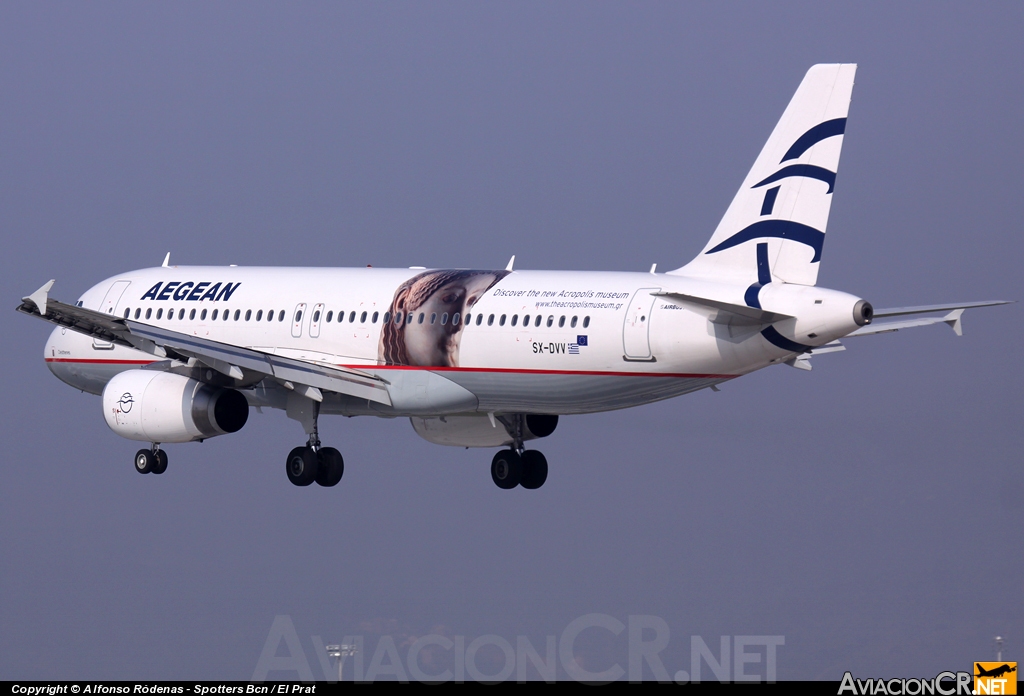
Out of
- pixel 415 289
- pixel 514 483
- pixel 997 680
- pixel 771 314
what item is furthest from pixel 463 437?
pixel 997 680

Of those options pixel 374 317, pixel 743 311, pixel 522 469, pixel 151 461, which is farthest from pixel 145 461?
pixel 743 311

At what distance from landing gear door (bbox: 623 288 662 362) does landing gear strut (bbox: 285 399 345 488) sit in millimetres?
9435

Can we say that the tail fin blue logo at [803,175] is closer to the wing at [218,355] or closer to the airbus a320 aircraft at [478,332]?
the airbus a320 aircraft at [478,332]

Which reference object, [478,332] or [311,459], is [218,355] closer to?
[311,459]

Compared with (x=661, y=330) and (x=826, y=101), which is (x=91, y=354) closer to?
(x=661, y=330)

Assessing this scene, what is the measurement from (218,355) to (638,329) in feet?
34.5

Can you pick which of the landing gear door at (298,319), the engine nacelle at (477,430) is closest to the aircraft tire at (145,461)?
the landing gear door at (298,319)

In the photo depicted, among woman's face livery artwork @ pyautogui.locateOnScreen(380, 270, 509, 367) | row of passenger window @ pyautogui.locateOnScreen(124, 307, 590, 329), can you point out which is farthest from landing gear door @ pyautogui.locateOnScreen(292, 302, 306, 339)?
woman's face livery artwork @ pyautogui.locateOnScreen(380, 270, 509, 367)

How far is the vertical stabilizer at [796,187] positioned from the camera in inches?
1592

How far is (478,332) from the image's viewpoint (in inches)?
1767

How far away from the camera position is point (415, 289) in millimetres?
46844

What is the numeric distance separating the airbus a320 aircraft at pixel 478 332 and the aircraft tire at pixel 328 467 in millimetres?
51

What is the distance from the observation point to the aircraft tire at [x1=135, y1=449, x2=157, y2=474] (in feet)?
164

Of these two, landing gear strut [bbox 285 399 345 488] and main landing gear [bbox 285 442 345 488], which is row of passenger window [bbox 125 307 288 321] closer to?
landing gear strut [bbox 285 399 345 488]
